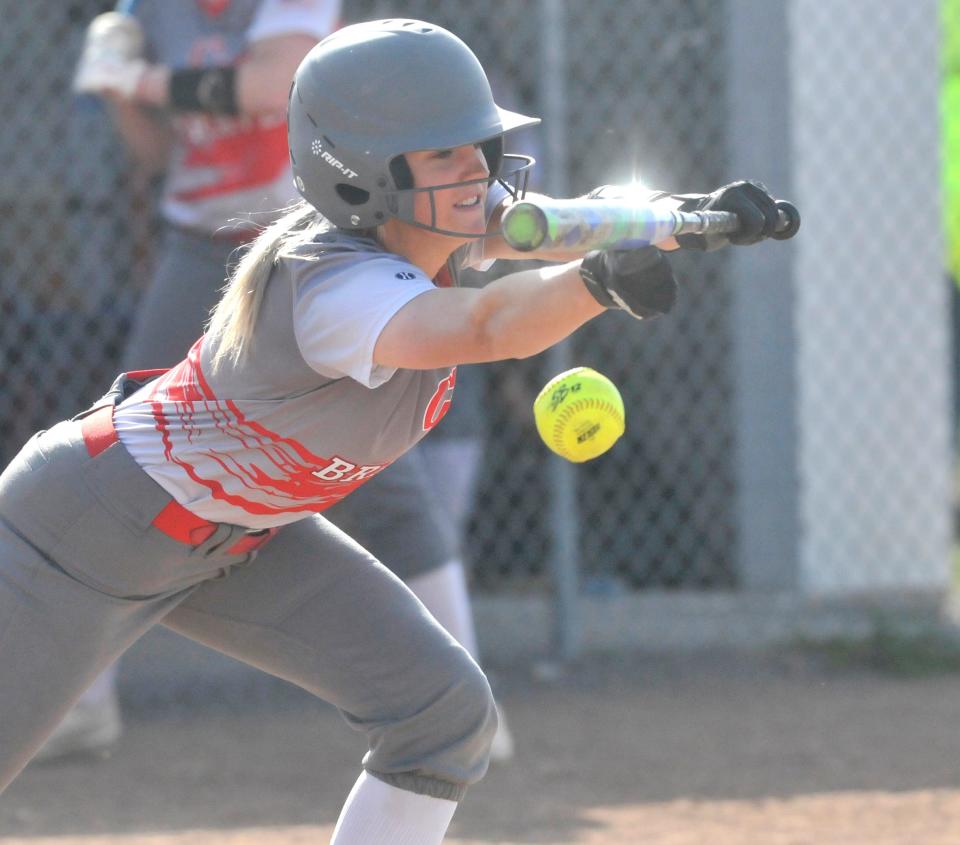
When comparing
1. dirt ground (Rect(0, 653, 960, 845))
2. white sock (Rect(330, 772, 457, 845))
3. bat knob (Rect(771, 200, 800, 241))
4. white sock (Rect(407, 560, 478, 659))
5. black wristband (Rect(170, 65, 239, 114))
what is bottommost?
dirt ground (Rect(0, 653, 960, 845))

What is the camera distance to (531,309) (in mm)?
2176

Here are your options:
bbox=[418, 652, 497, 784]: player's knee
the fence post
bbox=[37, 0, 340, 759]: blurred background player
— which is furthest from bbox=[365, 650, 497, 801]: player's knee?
the fence post

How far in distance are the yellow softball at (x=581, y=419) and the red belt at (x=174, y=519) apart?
575 mm

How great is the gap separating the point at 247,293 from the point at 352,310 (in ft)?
0.97

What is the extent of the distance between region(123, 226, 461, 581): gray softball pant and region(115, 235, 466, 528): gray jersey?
1.49m

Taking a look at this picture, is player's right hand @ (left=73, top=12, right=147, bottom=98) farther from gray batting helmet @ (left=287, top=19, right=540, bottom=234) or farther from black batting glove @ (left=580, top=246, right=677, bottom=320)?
black batting glove @ (left=580, top=246, right=677, bottom=320)

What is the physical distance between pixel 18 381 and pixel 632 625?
7.67 feet

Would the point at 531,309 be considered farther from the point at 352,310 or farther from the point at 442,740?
the point at 442,740

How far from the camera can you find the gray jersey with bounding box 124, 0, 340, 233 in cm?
446

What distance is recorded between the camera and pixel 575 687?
5.50 m

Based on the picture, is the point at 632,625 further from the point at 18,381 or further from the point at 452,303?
the point at 452,303

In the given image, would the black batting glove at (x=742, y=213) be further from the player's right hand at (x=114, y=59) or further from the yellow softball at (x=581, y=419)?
the player's right hand at (x=114, y=59)

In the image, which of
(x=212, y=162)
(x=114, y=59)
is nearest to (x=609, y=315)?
(x=212, y=162)

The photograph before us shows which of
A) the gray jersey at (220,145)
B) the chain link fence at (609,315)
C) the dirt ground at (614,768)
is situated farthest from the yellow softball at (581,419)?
the chain link fence at (609,315)
